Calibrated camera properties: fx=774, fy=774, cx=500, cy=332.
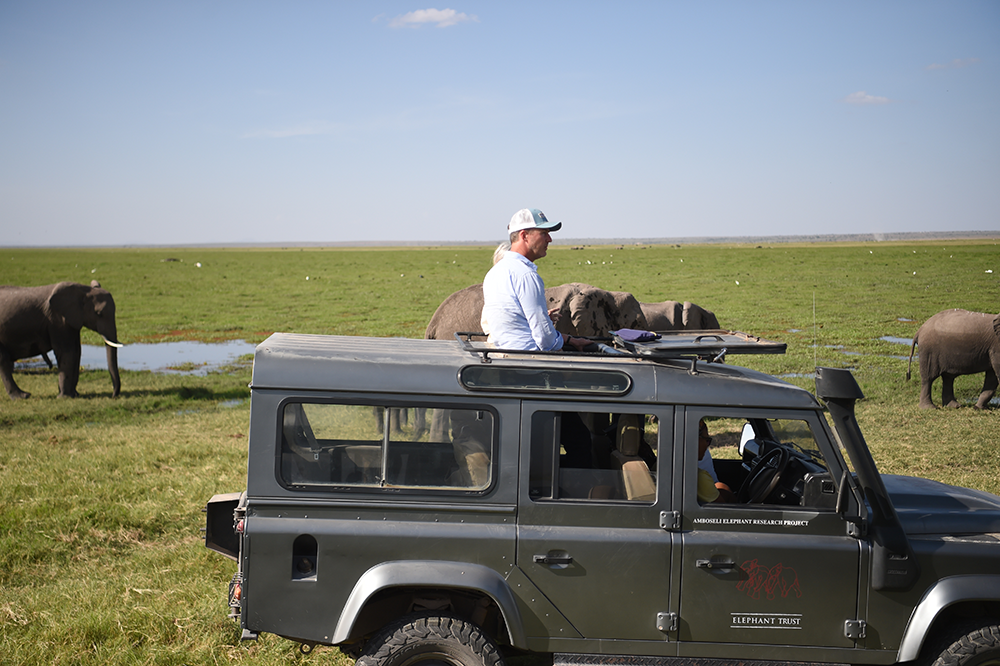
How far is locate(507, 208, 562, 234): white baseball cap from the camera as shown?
519cm

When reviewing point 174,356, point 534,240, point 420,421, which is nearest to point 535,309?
point 534,240

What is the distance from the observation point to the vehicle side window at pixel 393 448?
379cm

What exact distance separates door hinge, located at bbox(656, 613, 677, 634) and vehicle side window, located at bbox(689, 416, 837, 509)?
0.58m

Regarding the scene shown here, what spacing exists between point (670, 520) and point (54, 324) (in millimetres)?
14721

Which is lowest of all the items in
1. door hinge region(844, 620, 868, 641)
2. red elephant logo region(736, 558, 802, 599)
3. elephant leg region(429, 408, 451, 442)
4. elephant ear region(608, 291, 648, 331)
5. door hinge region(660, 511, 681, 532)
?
door hinge region(844, 620, 868, 641)

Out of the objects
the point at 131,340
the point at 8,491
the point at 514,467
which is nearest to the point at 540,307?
the point at 514,467

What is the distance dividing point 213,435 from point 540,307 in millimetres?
7707

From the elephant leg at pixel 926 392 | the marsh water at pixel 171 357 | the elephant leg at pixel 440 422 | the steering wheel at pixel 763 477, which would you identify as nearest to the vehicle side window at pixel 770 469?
the steering wheel at pixel 763 477

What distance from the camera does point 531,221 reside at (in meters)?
5.21

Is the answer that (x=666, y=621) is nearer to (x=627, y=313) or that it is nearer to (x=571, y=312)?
(x=571, y=312)

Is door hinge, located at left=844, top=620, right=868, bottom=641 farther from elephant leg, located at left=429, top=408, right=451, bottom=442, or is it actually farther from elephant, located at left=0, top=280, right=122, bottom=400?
elephant, located at left=0, top=280, right=122, bottom=400

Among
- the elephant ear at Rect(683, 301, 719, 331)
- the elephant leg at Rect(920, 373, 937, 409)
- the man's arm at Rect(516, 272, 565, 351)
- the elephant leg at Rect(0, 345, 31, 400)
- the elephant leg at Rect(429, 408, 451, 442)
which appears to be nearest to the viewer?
the elephant leg at Rect(429, 408, 451, 442)

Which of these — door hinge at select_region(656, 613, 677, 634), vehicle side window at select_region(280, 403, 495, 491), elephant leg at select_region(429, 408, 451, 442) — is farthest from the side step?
elephant leg at select_region(429, 408, 451, 442)

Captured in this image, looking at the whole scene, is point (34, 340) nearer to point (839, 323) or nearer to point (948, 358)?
point (948, 358)
